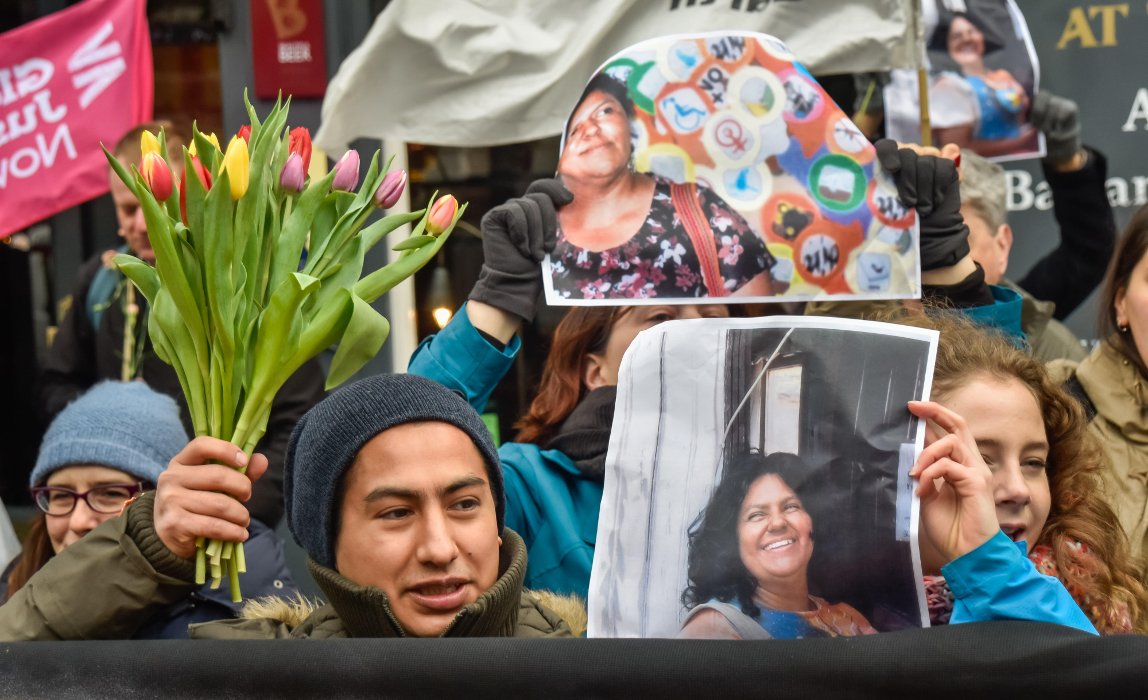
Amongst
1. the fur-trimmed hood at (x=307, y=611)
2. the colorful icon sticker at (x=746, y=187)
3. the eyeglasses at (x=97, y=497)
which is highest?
the colorful icon sticker at (x=746, y=187)

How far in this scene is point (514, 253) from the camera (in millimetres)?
2654

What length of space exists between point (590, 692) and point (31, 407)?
5.85m

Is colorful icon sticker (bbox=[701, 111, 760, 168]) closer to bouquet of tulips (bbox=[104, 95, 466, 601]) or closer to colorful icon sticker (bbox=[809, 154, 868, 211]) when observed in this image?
colorful icon sticker (bbox=[809, 154, 868, 211])

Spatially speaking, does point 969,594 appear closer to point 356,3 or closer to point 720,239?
point 720,239

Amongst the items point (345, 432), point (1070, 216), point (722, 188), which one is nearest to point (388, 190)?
point (345, 432)

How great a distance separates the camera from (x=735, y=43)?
9.34 feet

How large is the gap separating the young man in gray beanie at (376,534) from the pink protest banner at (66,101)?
297 centimetres

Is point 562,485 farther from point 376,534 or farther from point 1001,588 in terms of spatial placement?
point 1001,588

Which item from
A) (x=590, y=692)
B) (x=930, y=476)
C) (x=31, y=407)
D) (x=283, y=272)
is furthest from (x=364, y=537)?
(x=31, y=407)

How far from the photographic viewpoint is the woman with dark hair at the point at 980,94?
4.60 meters

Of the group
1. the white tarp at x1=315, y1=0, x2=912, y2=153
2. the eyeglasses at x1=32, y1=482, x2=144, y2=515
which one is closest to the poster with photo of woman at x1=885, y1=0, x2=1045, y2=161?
the white tarp at x1=315, y1=0, x2=912, y2=153

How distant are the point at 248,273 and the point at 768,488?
2.57 feet

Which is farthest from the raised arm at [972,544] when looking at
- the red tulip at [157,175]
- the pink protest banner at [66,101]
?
the pink protest banner at [66,101]

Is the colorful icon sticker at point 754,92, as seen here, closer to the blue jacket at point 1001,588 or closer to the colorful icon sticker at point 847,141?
A: the colorful icon sticker at point 847,141
